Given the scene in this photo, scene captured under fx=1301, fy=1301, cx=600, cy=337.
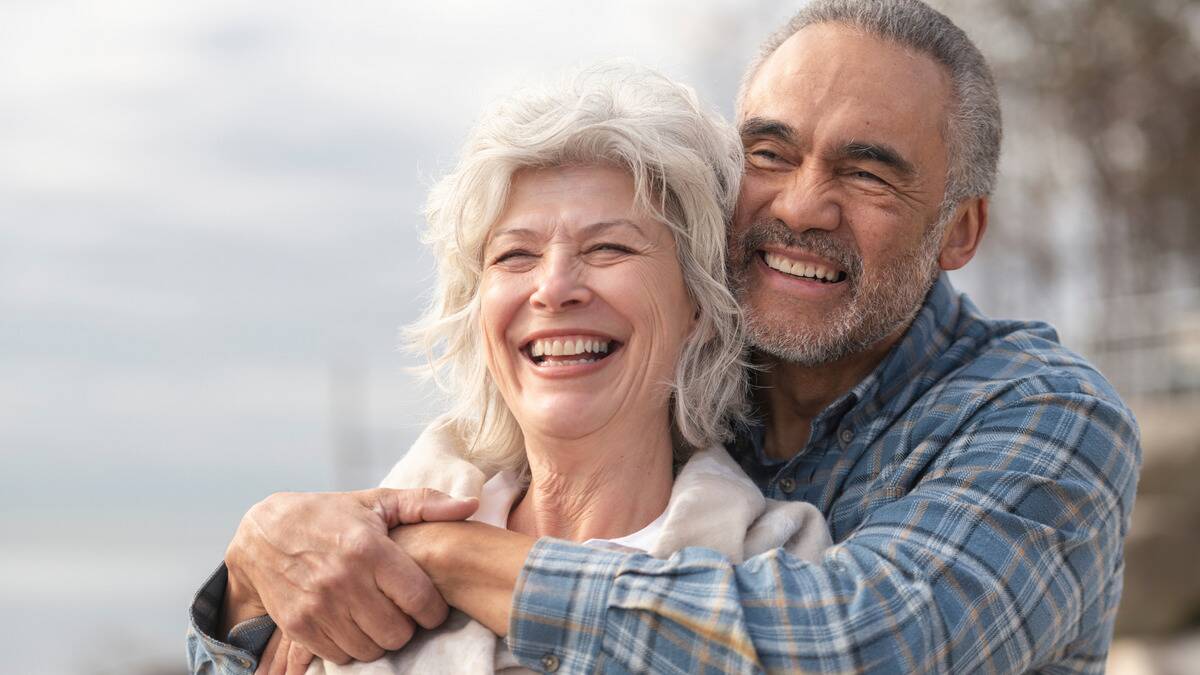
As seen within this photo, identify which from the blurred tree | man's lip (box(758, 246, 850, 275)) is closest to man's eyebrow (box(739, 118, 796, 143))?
man's lip (box(758, 246, 850, 275))

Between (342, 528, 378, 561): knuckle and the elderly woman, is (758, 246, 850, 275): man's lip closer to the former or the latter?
the elderly woman

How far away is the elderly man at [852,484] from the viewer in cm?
205

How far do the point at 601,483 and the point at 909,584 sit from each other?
0.66m

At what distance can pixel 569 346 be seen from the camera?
95.4 inches

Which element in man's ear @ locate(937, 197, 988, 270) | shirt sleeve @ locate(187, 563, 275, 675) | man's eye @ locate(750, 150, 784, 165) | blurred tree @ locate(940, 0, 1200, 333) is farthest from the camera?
blurred tree @ locate(940, 0, 1200, 333)

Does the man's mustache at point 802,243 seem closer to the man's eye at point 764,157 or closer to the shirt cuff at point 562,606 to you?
the man's eye at point 764,157

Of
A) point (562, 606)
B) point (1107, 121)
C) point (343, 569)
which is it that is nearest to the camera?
point (562, 606)

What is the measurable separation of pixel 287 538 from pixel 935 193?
5.19ft

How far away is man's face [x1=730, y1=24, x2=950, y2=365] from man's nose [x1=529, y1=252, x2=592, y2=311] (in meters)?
0.44

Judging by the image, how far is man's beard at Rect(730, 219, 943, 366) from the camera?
8.91ft

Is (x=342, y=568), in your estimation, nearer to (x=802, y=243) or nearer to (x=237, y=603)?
(x=237, y=603)

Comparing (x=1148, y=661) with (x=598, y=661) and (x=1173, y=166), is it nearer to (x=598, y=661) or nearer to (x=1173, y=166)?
(x=598, y=661)

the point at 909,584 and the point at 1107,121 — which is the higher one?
the point at 1107,121

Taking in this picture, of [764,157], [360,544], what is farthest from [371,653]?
[764,157]
